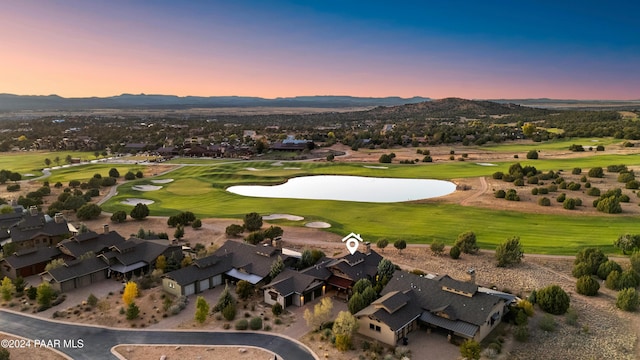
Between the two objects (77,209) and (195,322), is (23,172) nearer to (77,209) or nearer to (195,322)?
(77,209)

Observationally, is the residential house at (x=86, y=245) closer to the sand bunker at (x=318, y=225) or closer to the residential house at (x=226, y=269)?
the residential house at (x=226, y=269)

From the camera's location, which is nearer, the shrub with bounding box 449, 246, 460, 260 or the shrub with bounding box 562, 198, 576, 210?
the shrub with bounding box 449, 246, 460, 260

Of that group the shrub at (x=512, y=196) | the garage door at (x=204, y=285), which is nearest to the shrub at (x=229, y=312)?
the garage door at (x=204, y=285)

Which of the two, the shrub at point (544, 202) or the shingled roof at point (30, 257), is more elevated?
the shrub at point (544, 202)

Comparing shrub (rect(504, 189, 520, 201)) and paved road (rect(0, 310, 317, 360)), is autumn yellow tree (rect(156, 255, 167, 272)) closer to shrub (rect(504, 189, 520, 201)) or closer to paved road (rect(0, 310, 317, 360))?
paved road (rect(0, 310, 317, 360))

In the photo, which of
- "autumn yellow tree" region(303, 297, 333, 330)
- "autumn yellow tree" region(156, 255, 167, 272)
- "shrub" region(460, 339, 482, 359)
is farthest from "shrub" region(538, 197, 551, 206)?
"autumn yellow tree" region(156, 255, 167, 272)

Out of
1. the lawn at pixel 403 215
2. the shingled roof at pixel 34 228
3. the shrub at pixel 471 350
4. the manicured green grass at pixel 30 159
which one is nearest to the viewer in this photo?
the shrub at pixel 471 350
